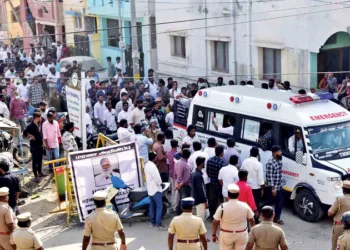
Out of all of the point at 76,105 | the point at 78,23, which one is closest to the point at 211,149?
the point at 76,105

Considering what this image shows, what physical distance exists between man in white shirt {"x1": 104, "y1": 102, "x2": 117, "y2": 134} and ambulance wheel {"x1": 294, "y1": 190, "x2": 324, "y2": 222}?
266 inches

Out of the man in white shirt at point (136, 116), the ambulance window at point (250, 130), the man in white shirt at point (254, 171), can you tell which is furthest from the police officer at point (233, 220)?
the man in white shirt at point (136, 116)

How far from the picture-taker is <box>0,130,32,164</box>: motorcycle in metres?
15.8

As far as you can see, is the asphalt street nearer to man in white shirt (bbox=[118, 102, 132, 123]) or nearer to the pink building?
man in white shirt (bbox=[118, 102, 132, 123])

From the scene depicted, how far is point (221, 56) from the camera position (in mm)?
23703

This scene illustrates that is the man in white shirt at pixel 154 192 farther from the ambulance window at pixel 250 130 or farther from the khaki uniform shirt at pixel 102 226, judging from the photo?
the khaki uniform shirt at pixel 102 226

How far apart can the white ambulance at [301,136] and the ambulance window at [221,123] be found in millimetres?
22

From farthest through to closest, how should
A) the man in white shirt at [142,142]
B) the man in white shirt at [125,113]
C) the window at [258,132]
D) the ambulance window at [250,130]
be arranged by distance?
the man in white shirt at [125,113] < the man in white shirt at [142,142] < the ambulance window at [250,130] < the window at [258,132]

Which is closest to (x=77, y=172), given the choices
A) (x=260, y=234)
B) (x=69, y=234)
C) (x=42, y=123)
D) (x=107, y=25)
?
(x=69, y=234)

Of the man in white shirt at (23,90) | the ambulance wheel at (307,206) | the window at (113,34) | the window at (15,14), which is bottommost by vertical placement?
the ambulance wheel at (307,206)

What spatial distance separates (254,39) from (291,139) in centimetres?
1009

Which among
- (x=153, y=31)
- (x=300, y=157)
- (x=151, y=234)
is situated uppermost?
(x=153, y=31)

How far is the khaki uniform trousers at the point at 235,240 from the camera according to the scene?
30.4 feet

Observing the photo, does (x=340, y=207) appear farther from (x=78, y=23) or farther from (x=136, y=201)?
(x=78, y=23)
